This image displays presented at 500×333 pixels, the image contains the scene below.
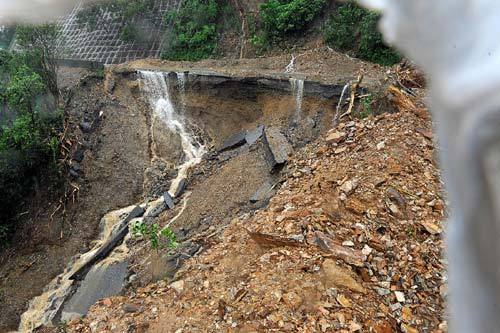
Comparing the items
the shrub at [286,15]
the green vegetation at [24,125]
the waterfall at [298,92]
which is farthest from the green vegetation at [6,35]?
the waterfall at [298,92]

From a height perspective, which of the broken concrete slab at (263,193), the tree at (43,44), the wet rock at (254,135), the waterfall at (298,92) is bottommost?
the broken concrete slab at (263,193)

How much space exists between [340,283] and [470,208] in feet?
12.6

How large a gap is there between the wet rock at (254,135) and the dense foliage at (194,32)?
22.4ft

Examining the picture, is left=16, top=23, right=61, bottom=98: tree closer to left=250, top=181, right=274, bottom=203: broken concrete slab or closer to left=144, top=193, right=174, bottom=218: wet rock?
left=144, top=193, right=174, bottom=218: wet rock

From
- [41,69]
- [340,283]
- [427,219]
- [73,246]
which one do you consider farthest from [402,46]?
[41,69]

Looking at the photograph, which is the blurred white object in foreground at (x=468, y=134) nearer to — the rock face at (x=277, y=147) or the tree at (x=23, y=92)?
the rock face at (x=277, y=147)

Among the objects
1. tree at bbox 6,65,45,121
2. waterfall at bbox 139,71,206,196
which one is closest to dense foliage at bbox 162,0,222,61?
waterfall at bbox 139,71,206,196

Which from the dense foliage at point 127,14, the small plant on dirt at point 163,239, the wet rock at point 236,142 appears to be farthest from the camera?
the dense foliage at point 127,14

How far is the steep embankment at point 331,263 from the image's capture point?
13.5 feet

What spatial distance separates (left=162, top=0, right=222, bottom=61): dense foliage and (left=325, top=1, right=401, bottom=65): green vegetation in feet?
16.5

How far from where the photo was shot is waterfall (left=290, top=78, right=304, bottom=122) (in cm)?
1117

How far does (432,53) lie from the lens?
0.83 metres

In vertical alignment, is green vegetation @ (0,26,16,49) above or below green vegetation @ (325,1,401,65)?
above

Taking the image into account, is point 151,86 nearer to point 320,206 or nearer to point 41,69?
point 41,69
